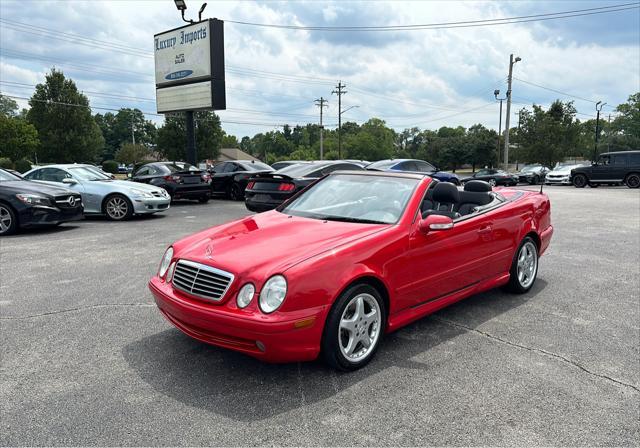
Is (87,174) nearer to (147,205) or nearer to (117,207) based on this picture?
(117,207)

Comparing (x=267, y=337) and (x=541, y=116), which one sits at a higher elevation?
(x=541, y=116)

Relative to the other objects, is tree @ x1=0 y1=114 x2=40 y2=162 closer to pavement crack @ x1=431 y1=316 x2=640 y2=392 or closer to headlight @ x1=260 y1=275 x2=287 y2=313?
pavement crack @ x1=431 y1=316 x2=640 y2=392

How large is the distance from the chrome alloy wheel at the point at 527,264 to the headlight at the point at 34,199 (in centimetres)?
845

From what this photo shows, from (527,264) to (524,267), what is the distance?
0.29ft

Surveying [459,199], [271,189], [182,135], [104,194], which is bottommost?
[104,194]

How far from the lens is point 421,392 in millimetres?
3109

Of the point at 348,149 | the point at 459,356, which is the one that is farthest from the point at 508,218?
the point at 348,149

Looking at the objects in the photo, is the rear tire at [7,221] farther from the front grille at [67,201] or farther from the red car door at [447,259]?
the red car door at [447,259]

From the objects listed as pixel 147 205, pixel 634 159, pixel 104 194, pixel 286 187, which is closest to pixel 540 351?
pixel 286 187

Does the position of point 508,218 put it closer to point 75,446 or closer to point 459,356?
point 459,356

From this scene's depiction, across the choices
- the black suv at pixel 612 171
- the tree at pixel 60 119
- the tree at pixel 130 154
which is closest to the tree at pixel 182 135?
the tree at pixel 60 119

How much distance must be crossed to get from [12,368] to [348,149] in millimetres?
106510

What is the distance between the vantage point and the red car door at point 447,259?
12.4 feet

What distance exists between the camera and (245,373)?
3.36m
